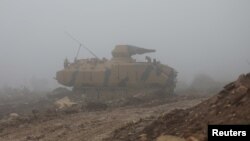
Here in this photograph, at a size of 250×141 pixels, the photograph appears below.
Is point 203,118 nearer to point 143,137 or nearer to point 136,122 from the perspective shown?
point 143,137

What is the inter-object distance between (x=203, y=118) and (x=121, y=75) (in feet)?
49.3

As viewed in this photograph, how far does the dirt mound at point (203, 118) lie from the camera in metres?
8.15

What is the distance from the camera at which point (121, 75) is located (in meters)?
23.8

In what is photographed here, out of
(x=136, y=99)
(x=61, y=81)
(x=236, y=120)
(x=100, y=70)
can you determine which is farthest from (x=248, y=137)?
(x=61, y=81)

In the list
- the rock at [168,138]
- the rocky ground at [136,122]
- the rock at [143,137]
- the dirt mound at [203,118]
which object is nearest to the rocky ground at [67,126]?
the rocky ground at [136,122]

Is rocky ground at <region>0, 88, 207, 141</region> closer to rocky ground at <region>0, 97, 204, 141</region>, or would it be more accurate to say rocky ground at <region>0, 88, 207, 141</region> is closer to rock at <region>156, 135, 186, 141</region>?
rocky ground at <region>0, 97, 204, 141</region>

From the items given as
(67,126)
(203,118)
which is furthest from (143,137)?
(67,126)

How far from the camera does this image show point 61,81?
25438 millimetres

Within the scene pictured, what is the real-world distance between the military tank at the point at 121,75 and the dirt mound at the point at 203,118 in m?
12.8

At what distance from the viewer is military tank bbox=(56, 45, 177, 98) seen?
77.9 ft

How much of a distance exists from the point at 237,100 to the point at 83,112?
29.6ft

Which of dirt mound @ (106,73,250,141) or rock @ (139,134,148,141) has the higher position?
dirt mound @ (106,73,250,141)

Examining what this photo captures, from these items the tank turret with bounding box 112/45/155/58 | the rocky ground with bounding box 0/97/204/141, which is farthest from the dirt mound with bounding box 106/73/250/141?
the tank turret with bounding box 112/45/155/58

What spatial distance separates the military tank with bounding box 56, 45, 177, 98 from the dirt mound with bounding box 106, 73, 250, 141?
12.8m
